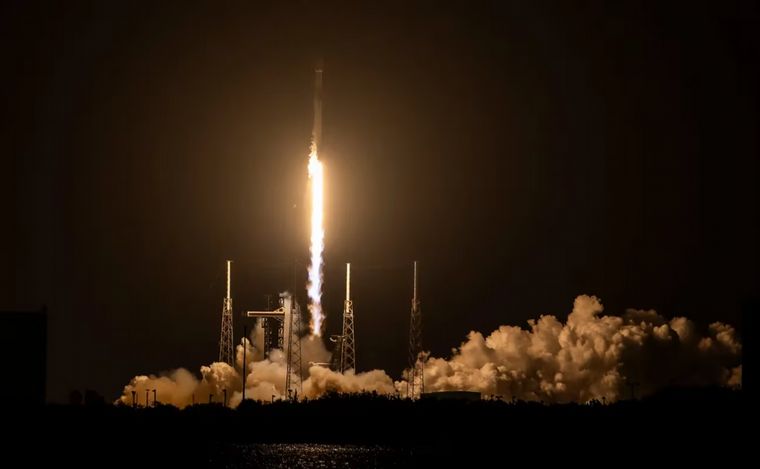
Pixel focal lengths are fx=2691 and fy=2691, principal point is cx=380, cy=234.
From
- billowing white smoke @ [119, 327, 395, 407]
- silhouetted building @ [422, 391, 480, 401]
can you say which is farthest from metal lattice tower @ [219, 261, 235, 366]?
silhouetted building @ [422, 391, 480, 401]

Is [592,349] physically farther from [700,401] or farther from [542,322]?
[700,401]

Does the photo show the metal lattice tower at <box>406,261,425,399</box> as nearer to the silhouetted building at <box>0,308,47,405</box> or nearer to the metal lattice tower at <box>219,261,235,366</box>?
the metal lattice tower at <box>219,261,235,366</box>

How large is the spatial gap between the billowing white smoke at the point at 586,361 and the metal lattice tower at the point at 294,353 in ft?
29.5

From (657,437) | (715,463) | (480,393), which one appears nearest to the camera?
(715,463)

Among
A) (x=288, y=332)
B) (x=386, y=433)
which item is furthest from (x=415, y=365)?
(x=386, y=433)

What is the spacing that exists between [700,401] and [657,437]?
7.67 m

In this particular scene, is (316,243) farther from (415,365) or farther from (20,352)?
(20,352)

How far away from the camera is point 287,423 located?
163625mm

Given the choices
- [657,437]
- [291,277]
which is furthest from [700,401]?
[291,277]

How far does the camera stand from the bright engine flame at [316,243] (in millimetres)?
183250

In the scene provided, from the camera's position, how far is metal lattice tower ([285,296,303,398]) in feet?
571

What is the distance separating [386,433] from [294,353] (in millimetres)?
19667

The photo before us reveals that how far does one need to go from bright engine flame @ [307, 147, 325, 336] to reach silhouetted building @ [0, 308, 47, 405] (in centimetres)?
3665

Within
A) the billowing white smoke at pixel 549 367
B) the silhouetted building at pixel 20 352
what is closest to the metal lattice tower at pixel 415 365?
the billowing white smoke at pixel 549 367
